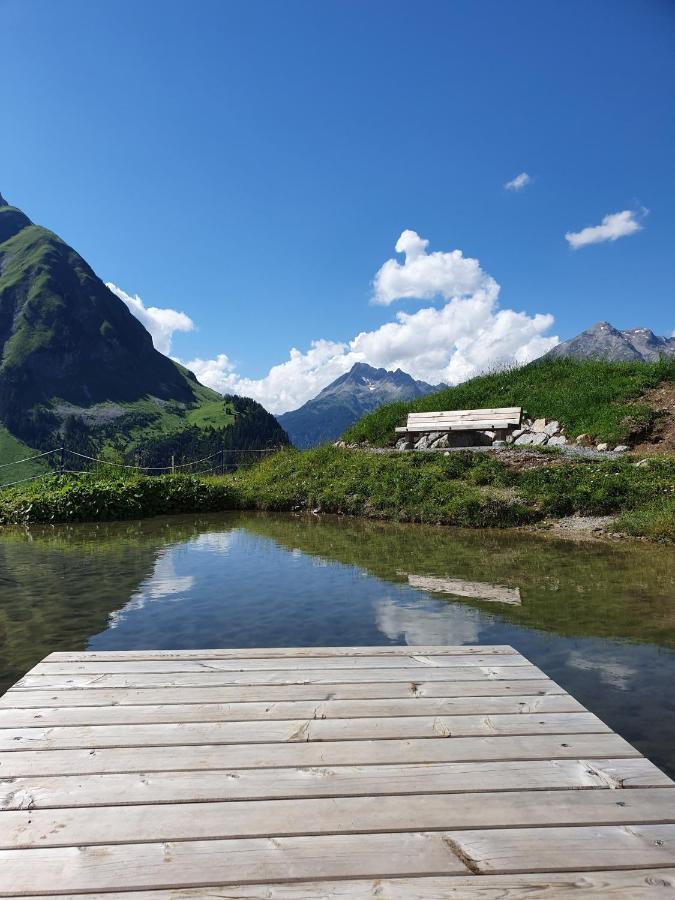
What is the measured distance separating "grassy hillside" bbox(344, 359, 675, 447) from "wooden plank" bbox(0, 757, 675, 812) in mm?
19923

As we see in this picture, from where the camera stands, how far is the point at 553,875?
2268 mm

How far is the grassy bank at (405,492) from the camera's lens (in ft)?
50.9

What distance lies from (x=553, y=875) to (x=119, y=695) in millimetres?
2823

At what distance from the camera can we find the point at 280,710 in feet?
12.3

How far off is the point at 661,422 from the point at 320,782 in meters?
22.0

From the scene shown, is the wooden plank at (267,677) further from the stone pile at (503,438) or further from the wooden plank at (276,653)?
the stone pile at (503,438)

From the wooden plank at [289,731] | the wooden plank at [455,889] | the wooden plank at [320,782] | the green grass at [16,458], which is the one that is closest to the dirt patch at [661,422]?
the wooden plank at [289,731]

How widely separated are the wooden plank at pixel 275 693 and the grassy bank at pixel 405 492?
35.2ft

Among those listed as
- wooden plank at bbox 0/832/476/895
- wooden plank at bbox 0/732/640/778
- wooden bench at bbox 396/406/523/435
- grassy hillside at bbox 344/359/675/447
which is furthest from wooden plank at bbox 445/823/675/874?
wooden bench at bbox 396/406/523/435

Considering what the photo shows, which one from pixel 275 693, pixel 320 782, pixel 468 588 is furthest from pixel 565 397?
pixel 320 782

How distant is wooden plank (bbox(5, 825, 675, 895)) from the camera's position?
2232 mm

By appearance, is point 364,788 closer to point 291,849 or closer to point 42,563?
point 291,849

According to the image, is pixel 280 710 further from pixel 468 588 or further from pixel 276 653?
pixel 468 588

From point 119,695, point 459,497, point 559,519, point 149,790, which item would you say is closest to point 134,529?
point 459,497
